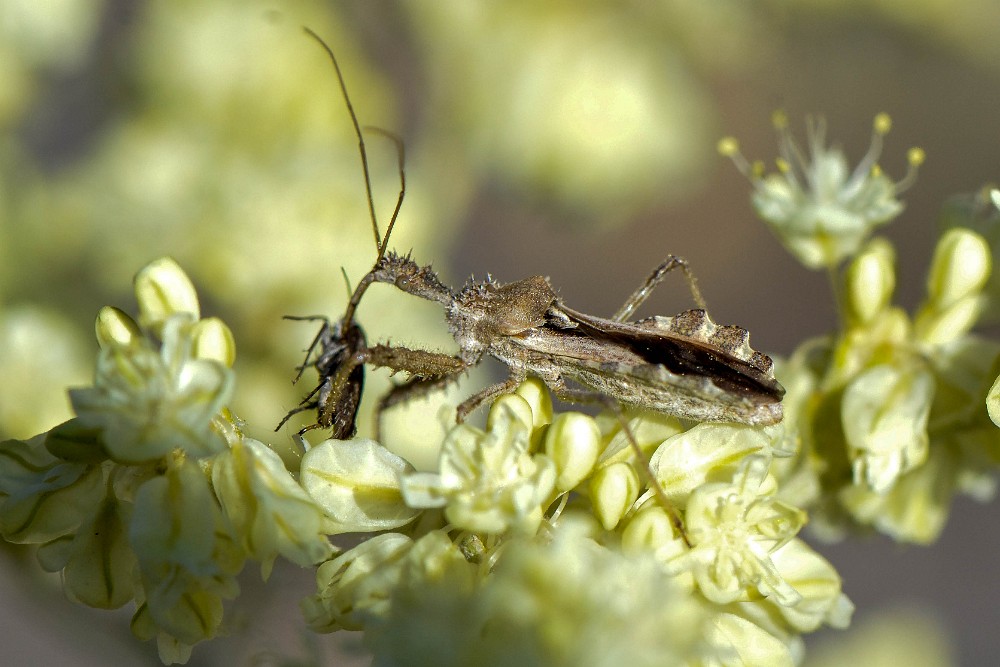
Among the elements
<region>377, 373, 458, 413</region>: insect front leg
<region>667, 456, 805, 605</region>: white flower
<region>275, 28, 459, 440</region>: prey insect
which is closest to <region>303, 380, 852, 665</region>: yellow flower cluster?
<region>667, 456, 805, 605</region>: white flower

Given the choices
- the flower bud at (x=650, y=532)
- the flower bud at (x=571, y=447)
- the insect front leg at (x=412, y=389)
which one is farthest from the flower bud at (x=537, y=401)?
the insect front leg at (x=412, y=389)

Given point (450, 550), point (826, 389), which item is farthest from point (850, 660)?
point (450, 550)

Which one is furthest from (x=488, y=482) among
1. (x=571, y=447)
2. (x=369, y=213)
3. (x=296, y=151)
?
(x=296, y=151)

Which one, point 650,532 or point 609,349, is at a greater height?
point 609,349

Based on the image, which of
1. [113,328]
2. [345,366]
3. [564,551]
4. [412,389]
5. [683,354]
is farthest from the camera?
[412,389]

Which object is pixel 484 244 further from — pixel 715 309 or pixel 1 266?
pixel 1 266

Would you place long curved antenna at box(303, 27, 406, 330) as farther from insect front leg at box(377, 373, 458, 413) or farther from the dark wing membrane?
the dark wing membrane

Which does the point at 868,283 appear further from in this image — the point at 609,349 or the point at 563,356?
the point at 563,356
